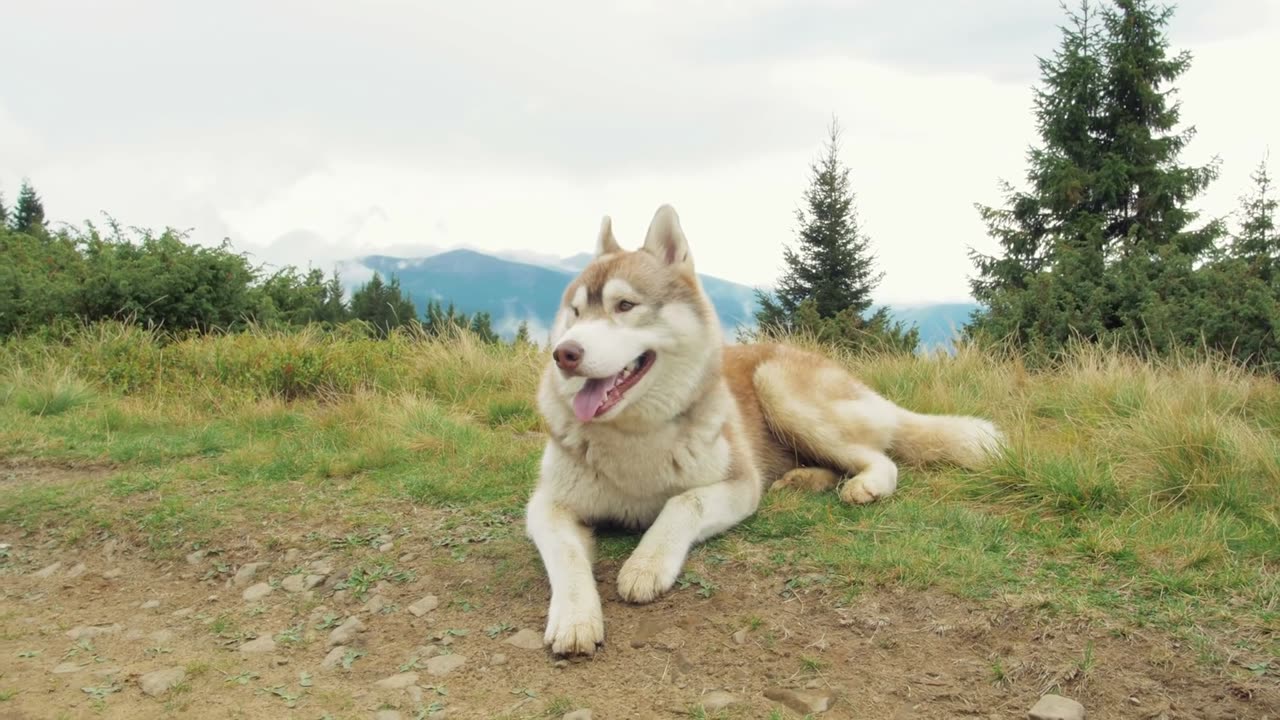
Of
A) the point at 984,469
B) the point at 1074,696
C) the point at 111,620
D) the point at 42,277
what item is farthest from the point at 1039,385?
the point at 42,277

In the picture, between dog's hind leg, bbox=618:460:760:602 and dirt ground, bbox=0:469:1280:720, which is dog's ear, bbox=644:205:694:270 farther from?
dirt ground, bbox=0:469:1280:720

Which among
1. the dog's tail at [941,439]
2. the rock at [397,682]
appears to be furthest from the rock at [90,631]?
the dog's tail at [941,439]

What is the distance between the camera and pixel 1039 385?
6.25 m

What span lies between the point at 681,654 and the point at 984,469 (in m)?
2.14

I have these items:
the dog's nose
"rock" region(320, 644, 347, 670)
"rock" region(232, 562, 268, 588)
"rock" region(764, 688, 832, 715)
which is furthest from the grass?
the dog's nose

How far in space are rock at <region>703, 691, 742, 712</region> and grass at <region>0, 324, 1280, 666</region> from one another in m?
0.59

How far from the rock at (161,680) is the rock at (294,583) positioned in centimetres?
67

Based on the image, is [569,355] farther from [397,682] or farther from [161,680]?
[161,680]

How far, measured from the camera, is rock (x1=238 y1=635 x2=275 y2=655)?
2922 mm

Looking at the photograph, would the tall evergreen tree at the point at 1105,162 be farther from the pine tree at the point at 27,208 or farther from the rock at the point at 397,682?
the pine tree at the point at 27,208

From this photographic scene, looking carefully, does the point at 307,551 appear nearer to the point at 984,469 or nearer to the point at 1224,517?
the point at 984,469

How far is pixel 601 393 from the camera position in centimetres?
321

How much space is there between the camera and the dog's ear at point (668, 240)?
375cm

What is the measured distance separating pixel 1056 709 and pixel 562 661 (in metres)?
1.41
